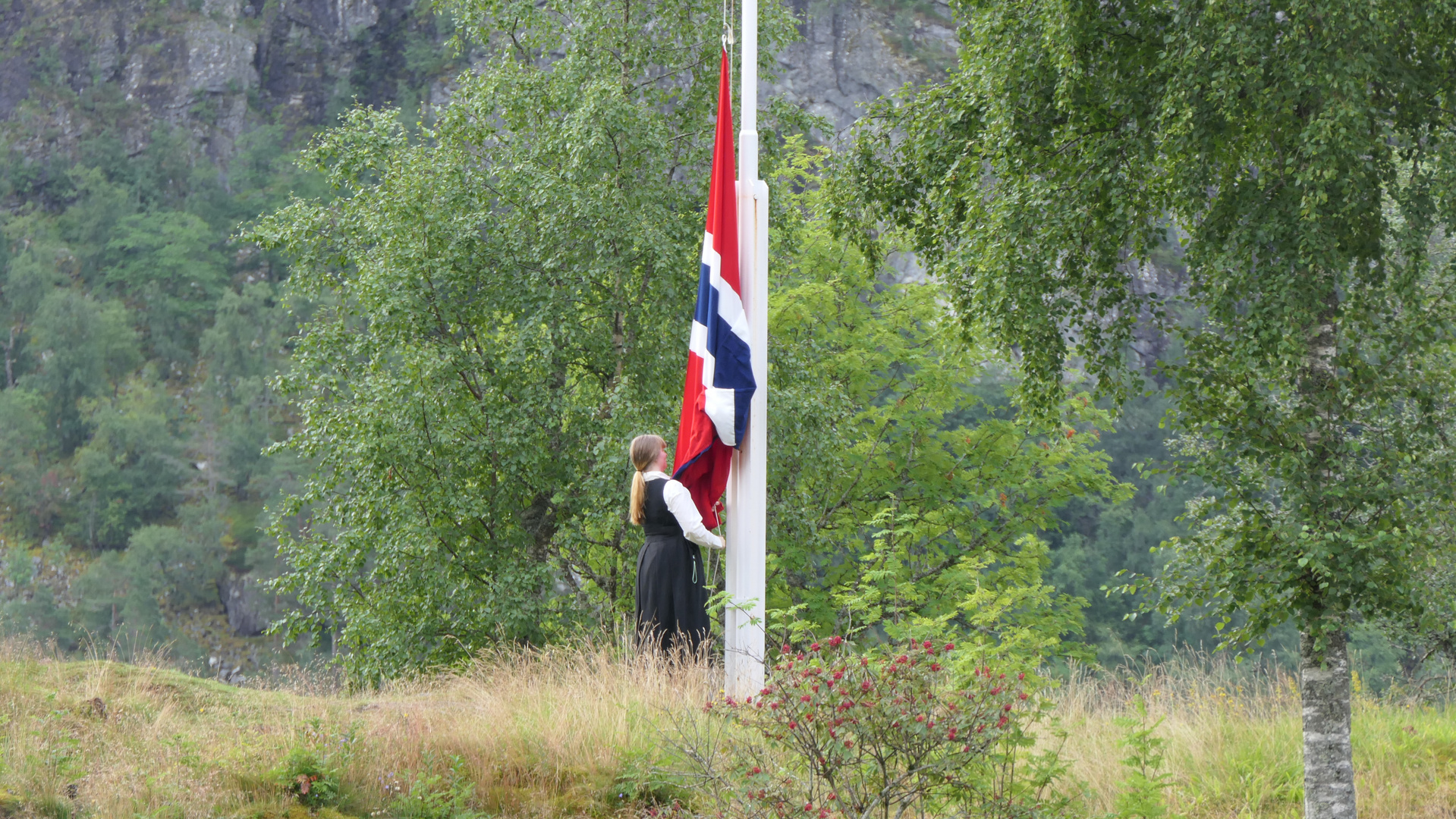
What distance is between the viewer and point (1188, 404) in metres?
6.64

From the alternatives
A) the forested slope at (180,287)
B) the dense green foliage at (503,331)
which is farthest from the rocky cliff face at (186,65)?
the dense green foliage at (503,331)

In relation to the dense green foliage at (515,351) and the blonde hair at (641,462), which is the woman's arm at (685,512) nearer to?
the blonde hair at (641,462)

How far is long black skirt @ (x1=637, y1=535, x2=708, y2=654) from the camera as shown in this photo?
7.35 meters

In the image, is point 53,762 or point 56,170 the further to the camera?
point 56,170

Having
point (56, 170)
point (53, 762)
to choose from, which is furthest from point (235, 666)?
point (53, 762)

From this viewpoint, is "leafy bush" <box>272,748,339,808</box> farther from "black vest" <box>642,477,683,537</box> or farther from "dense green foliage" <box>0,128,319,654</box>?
"dense green foliage" <box>0,128,319,654</box>

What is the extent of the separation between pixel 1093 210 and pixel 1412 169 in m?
1.66

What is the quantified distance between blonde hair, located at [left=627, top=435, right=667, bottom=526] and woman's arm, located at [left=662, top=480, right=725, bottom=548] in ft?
0.73

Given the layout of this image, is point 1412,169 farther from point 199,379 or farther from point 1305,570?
point 199,379

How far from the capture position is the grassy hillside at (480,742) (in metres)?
4.97

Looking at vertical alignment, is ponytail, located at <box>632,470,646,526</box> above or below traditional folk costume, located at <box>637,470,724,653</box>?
above

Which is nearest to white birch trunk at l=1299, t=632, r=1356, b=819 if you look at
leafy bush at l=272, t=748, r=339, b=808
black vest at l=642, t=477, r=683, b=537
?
black vest at l=642, t=477, r=683, b=537

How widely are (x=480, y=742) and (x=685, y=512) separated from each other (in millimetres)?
1933

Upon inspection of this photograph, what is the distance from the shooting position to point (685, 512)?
6.97m
